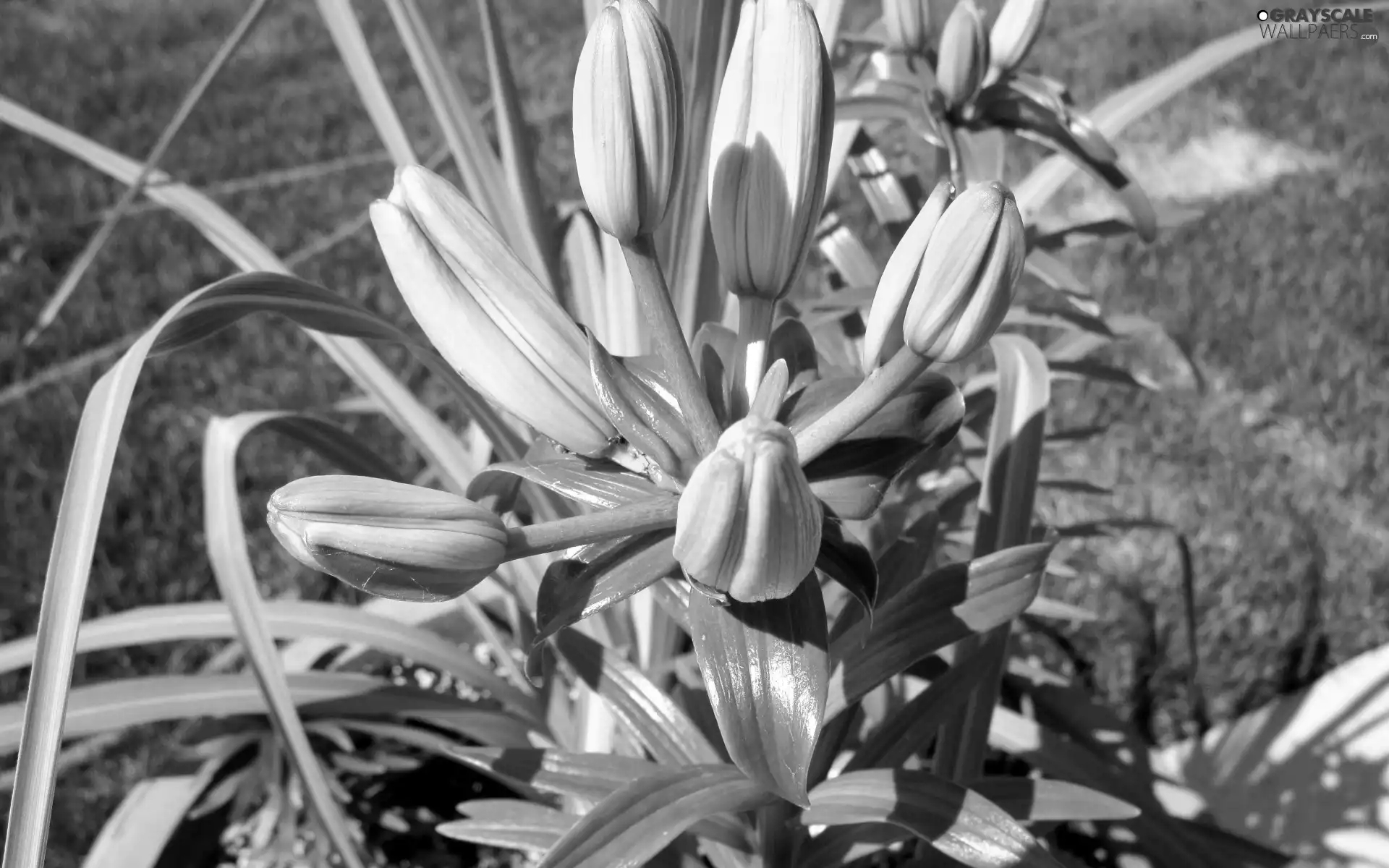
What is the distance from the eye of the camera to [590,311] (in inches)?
37.7

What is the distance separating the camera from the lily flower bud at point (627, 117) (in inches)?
15.4

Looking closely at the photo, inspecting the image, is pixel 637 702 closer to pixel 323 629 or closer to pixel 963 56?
pixel 323 629

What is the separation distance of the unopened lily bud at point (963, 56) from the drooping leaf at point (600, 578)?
1.21ft

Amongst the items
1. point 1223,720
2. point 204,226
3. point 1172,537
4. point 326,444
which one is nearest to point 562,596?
point 326,444

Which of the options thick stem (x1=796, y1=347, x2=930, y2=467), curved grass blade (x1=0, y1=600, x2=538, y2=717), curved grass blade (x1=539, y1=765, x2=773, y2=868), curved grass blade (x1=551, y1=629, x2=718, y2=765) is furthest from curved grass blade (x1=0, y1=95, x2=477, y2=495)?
thick stem (x1=796, y1=347, x2=930, y2=467)

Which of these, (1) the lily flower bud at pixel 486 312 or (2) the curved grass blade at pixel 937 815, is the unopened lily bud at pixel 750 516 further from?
(2) the curved grass blade at pixel 937 815

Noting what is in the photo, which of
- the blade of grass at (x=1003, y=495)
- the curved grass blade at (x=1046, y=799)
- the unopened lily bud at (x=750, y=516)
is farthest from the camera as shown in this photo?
the blade of grass at (x=1003, y=495)

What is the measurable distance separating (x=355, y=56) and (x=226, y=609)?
0.43 meters

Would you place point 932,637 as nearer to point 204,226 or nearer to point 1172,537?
point 204,226

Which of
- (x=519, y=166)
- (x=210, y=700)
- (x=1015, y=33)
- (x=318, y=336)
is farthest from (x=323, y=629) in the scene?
(x=1015, y=33)

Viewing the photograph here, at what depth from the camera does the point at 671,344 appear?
0.40 metres

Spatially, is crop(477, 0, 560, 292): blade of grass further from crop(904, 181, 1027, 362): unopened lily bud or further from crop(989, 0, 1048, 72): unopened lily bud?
crop(904, 181, 1027, 362): unopened lily bud

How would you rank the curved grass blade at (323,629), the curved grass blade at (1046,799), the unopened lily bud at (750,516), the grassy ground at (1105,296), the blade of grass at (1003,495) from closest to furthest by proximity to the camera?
1. the unopened lily bud at (750,516)
2. the curved grass blade at (1046,799)
3. the blade of grass at (1003,495)
4. the curved grass blade at (323,629)
5. the grassy ground at (1105,296)

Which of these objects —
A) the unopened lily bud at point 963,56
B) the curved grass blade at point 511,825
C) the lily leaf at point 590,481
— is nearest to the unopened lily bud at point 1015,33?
the unopened lily bud at point 963,56
